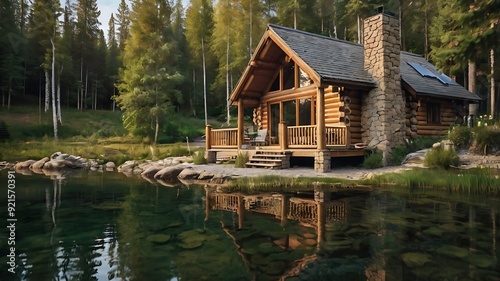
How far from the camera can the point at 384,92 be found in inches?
511

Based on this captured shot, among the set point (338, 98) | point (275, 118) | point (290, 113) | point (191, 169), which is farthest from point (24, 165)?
point (338, 98)

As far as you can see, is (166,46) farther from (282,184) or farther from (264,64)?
(282,184)

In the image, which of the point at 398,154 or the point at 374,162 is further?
the point at 398,154

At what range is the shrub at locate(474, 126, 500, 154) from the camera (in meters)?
11.3

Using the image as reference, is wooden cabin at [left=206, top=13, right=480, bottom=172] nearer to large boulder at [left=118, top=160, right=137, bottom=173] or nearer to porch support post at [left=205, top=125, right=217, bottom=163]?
porch support post at [left=205, top=125, right=217, bottom=163]

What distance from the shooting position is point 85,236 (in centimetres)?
515

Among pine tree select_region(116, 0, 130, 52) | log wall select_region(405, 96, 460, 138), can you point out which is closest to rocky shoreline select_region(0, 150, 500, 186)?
log wall select_region(405, 96, 460, 138)

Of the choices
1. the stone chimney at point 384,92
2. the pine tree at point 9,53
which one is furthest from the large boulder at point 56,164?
the pine tree at point 9,53

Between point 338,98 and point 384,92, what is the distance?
1.85 meters

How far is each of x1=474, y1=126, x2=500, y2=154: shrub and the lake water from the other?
4952 millimetres

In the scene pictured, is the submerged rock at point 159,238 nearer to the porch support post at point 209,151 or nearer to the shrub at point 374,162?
the shrub at point 374,162

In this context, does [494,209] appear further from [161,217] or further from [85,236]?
[85,236]

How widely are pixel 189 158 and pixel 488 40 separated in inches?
535

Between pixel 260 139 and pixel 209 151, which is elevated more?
Answer: pixel 260 139
